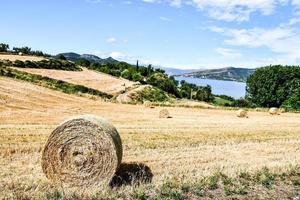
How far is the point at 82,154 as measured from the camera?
43.9 feet

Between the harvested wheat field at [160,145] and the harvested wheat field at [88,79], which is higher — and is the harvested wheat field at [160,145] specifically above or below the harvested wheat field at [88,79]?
below

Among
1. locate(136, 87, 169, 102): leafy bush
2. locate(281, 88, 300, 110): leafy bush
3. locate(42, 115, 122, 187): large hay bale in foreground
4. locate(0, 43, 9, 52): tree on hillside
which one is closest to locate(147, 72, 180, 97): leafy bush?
locate(136, 87, 169, 102): leafy bush

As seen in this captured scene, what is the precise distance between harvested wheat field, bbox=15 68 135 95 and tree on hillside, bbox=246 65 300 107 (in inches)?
831

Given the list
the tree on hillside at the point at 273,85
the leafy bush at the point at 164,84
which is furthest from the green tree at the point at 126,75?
the tree on hillside at the point at 273,85

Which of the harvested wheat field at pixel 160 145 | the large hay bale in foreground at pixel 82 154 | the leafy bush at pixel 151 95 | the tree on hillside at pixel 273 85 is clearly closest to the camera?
the large hay bale in foreground at pixel 82 154

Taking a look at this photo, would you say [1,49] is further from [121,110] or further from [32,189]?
[32,189]

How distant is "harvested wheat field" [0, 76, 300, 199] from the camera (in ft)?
45.3

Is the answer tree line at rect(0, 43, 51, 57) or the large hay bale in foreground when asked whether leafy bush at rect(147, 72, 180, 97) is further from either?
the large hay bale in foreground

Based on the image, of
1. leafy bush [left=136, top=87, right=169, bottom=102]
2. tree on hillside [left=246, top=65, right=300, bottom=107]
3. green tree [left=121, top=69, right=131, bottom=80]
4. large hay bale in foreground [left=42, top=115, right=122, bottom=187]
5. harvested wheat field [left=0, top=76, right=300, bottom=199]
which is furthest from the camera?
green tree [left=121, top=69, right=131, bottom=80]

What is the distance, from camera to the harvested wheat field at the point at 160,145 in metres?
13.8

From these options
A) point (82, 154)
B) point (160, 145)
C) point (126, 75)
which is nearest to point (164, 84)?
point (126, 75)

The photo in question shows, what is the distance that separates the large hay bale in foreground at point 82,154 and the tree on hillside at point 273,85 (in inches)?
2368

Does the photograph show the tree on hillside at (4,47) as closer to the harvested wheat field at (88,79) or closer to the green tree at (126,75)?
the harvested wheat field at (88,79)

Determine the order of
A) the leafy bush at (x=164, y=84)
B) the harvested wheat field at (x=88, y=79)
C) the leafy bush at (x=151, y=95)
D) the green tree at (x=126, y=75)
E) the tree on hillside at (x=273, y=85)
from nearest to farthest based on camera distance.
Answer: the harvested wheat field at (x=88, y=79) < the leafy bush at (x=151, y=95) < the tree on hillside at (x=273, y=85) < the leafy bush at (x=164, y=84) < the green tree at (x=126, y=75)
